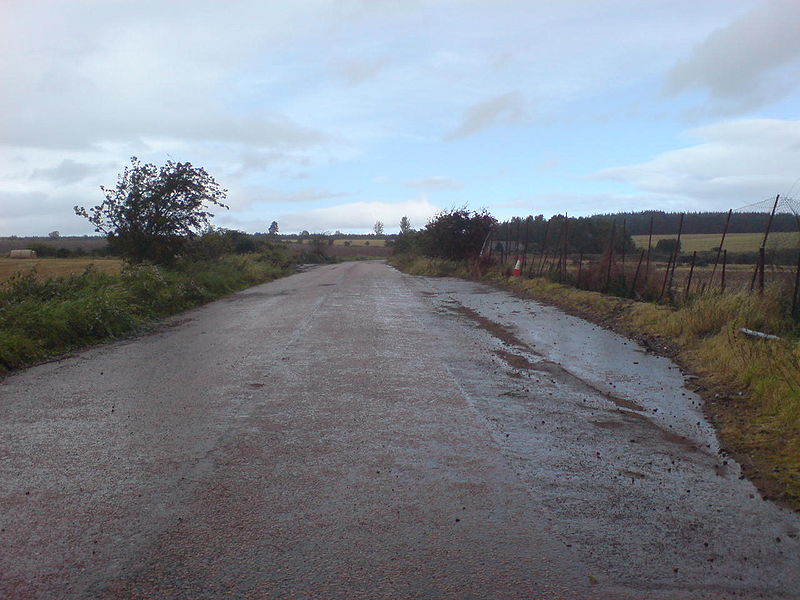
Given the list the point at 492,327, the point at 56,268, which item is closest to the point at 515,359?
the point at 492,327

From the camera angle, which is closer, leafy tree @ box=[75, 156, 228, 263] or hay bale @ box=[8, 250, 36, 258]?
leafy tree @ box=[75, 156, 228, 263]

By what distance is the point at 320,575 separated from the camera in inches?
146

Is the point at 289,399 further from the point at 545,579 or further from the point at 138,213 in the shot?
the point at 138,213

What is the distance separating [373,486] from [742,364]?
6016mm

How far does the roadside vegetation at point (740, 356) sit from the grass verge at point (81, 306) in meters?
9.47

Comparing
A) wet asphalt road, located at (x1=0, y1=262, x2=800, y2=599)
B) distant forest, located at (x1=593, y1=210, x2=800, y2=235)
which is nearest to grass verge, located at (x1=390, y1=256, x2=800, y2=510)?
wet asphalt road, located at (x1=0, y1=262, x2=800, y2=599)

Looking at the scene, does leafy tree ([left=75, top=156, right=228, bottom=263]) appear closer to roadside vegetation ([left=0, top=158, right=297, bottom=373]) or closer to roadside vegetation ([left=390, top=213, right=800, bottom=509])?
roadside vegetation ([left=0, top=158, right=297, bottom=373])

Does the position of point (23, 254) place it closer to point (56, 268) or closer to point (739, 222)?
point (56, 268)

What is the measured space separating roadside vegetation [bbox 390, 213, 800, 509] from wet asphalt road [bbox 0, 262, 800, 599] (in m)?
0.33

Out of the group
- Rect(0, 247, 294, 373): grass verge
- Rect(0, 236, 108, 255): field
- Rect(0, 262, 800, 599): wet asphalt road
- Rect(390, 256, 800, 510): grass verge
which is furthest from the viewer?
Rect(0, 236, 108, 255): field

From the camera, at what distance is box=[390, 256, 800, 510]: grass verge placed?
5848 millimetres

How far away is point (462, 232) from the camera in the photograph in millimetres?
38969

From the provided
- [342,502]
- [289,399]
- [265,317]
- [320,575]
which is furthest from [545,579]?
[265,317]

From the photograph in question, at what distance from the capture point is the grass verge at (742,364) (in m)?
5.85
